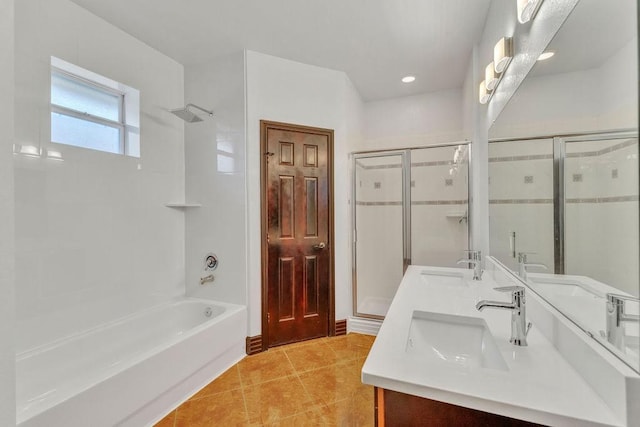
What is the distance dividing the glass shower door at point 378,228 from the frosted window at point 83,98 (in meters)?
2.21

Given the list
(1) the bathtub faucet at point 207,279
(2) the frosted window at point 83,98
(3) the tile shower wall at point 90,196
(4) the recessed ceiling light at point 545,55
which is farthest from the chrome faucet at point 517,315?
(2) the frosted window at point 83,98

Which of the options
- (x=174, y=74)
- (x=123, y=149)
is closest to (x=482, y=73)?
(x=174, y=74)

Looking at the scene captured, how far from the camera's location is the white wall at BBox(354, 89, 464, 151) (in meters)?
3.34

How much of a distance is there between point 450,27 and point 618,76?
1.94 m

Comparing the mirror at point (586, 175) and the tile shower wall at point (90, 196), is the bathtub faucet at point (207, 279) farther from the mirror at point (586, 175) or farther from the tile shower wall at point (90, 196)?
the mirror at point (586, 175)

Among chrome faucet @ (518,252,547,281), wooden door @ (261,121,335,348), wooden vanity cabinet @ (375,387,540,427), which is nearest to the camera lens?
wooden vanity cabinet @ (375,387,540,427)

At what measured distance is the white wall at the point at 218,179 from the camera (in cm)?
255

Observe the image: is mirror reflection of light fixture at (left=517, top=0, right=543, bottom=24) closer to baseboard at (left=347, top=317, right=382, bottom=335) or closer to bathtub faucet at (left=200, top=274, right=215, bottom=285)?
baseboard at (left=347, top=317, right=382, bottom=335)

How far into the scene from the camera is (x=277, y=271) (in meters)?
2.64

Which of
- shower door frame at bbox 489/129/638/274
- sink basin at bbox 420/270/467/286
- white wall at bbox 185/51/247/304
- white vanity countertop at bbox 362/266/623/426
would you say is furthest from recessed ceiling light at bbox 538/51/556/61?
white wall at bbox 185/51/247/304

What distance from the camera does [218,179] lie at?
265cm

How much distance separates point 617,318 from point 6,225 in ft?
5.55

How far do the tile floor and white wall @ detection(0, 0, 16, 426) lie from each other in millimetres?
1065

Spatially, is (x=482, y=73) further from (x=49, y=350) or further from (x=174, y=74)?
(x=49, y=350)
